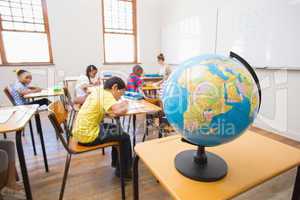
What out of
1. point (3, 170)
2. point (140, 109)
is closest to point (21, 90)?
point (140, 109)

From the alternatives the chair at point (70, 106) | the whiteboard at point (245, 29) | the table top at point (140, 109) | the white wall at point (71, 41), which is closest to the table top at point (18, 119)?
the chair at point (70, 106)

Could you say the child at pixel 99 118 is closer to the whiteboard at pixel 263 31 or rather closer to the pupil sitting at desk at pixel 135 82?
the pupil sitting at desk at pixel 135 82

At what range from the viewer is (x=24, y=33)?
4.41m

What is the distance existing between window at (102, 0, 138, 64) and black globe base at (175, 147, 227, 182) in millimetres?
4804

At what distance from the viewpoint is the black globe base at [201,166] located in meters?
0.73

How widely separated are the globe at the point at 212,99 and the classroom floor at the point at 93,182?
120cm

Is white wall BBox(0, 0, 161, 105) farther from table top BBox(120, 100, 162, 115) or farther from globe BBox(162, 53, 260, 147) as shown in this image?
globe BBox(162, 53, 260, 147)

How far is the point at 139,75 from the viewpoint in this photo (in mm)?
3312

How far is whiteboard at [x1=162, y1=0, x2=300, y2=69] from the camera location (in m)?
2.60

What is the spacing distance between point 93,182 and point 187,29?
13.3 ft

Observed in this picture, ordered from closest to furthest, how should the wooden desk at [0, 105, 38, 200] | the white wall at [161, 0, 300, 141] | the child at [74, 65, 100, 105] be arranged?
the wooden desk at [0, 105, 38, 200] → the white wall at [161, 0, 300, 141] → the child at [74, 65, 100, 105]

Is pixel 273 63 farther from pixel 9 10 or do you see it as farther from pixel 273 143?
pixel 9 10

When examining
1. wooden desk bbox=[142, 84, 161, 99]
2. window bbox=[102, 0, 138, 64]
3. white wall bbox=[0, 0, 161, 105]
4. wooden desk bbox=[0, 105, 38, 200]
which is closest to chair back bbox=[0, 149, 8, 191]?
wooden desk bbox=[0, 105, 38, 200]

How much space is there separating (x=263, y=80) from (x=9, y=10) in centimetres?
538
